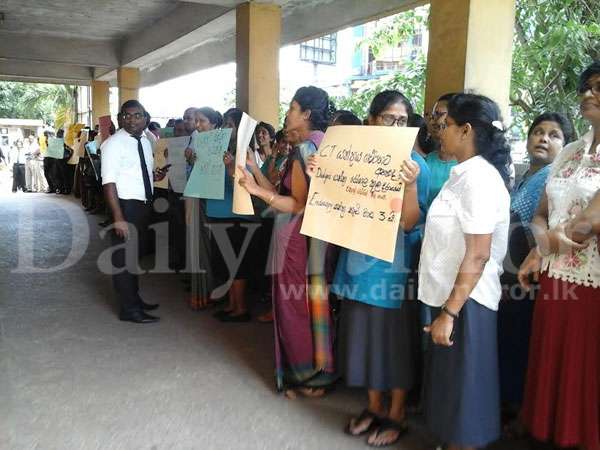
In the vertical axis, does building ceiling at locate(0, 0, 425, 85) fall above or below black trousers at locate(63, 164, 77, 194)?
above

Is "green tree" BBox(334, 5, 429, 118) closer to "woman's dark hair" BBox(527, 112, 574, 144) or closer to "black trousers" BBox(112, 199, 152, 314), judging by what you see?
"black trousers" BBox(112, 199, 152, 314)

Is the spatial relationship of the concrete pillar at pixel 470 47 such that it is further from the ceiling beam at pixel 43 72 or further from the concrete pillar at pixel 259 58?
the ceiling beam at pixel 43 72

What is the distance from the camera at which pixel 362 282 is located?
2.42m

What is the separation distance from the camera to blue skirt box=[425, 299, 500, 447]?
2055 mm

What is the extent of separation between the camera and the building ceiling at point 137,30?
6953 mm

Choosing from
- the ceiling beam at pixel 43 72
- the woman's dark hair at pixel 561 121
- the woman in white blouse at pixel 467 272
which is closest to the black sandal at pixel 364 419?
the woman in white blouse at pixel 467 272

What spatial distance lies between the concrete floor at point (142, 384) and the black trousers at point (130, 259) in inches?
7.3

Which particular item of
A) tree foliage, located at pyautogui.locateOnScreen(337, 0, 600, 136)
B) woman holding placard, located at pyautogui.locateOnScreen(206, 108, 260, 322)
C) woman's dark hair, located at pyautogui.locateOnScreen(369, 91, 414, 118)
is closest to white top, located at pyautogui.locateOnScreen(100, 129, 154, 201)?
woman holding placard, located at pyautogui.locateOnScreen(206, 108, 260, 322)

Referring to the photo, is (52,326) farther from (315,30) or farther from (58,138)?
(58,138)

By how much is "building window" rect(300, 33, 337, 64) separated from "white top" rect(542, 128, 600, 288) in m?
20.9

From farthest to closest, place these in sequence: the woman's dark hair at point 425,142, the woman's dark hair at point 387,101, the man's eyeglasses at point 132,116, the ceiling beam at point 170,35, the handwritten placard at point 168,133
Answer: the ceiling beam at point 170,35, the handwritten placard at point 168,133, the man's eyeglasses at point 132,116, the woman's dark hair at point 425,142, the woman's dark hair at point 387,101

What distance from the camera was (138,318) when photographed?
4.05 metres

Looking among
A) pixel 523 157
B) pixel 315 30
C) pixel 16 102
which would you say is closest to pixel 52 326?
pixel 523 157

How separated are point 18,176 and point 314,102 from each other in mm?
13274
